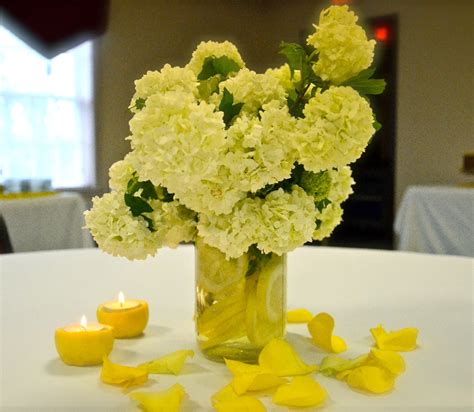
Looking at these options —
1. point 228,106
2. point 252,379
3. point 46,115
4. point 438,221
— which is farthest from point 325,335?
point 46,115

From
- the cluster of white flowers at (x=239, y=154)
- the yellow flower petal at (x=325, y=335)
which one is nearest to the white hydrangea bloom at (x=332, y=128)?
the cluster of white flowers at (x=239, y=154)

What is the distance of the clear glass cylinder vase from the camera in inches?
27.3

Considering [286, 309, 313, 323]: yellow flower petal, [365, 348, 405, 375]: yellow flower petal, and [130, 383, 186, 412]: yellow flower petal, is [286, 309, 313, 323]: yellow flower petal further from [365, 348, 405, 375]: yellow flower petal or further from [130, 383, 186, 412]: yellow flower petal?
[130, 383, 186, 412]: yellow flower petal

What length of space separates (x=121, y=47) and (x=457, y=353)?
5.12 metres

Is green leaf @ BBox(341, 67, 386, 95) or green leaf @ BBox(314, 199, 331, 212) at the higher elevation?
green leaf @ BBox(341, 67, 386, 95)

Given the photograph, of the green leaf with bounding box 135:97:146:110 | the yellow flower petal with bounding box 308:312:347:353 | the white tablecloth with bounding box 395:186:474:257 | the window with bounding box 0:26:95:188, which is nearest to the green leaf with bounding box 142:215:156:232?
the green leaf with bounding box 135:97:146:110

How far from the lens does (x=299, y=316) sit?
0.85m

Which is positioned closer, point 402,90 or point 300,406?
point 300,406

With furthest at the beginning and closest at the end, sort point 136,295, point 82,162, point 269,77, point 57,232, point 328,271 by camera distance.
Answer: point 82,162
point 57,232
point 328,271
point 136,295
point 269,77

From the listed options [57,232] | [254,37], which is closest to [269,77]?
[57,232]

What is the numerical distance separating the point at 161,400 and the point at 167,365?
106mm

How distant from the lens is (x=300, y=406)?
21.9 inches

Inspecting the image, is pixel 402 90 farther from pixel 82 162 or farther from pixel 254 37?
pixel 82 162

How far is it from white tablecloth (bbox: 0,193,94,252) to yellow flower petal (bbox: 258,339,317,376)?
2336mm
